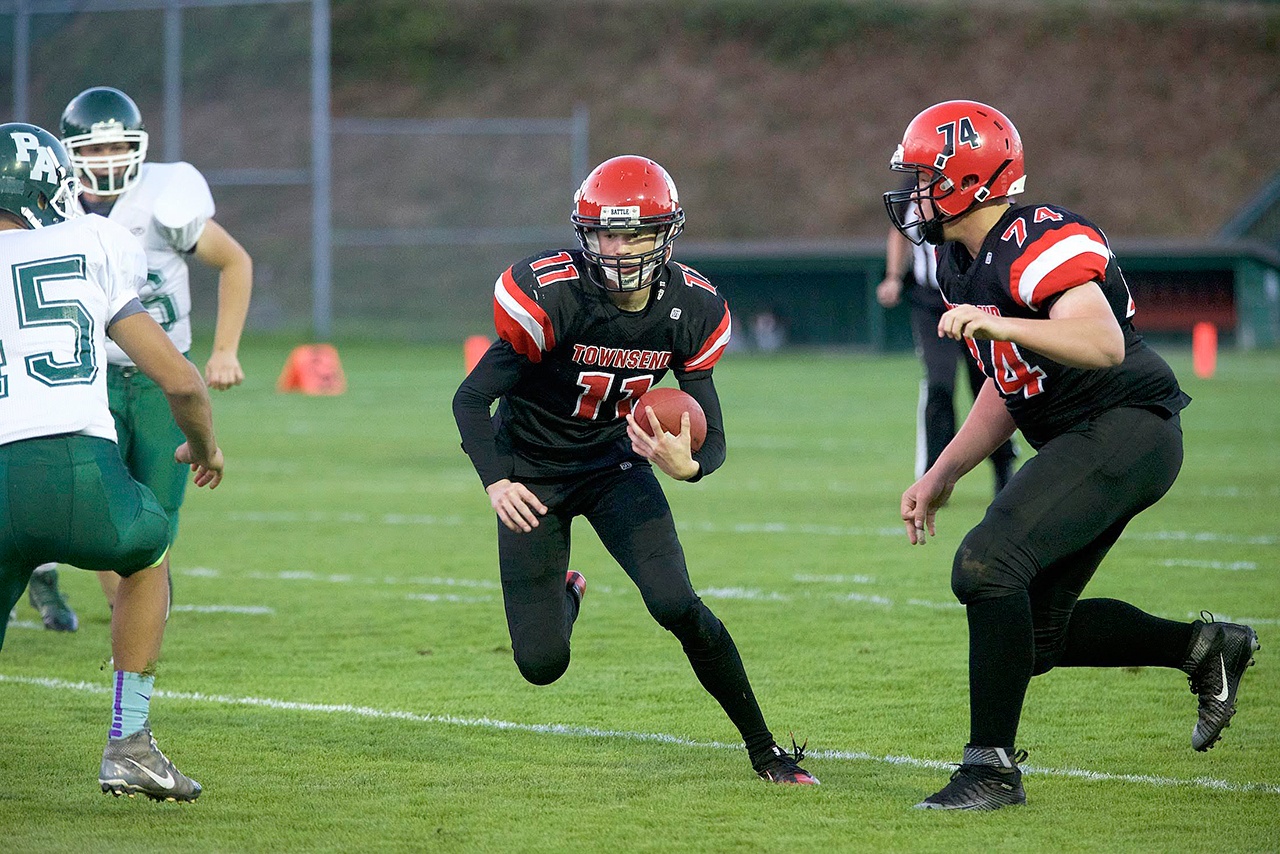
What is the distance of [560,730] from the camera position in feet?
15.5

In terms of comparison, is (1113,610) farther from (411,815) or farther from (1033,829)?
(411,815)

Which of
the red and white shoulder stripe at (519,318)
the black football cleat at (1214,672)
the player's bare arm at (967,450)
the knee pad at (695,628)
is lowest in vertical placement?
the black football cleat at (1214,672)

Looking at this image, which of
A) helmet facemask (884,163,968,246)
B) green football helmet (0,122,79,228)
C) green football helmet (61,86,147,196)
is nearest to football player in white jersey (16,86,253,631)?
green football helmet (61,86,147,196)

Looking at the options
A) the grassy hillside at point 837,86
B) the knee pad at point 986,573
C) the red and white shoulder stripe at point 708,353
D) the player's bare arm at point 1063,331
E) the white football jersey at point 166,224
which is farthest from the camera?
the grassy hillside at point 837,86

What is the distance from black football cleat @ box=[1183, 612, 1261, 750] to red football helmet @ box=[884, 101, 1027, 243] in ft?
4.23

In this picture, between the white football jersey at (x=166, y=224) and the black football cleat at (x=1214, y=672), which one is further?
the white football jersey at (x=166, y=224)

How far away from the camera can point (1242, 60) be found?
1820 inches

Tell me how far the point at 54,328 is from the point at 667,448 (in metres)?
1.45

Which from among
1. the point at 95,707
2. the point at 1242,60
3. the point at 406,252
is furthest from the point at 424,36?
the point at 95,707

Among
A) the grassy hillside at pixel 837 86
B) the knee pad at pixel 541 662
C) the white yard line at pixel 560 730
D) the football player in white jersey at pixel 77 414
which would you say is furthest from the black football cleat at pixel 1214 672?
the grassy hillside at pixel 837 86

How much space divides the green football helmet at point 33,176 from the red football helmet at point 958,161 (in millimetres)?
1997

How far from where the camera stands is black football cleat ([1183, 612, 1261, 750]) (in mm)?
4320

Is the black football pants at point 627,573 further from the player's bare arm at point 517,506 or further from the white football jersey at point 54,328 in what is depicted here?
the white football jersey at point 54,328

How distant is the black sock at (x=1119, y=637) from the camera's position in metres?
4.32
